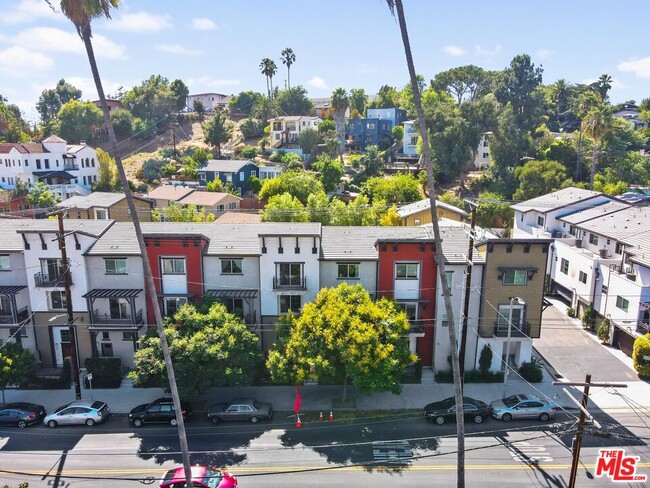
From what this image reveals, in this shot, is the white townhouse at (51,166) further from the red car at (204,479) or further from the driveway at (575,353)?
the driveway at (575,353)

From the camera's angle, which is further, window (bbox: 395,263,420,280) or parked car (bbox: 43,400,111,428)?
window (bbox: 395,263,420,280)

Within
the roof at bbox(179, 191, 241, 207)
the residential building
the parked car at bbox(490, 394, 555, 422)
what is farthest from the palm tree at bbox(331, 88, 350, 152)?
the parked car at bbox(490, 394, 555, 422)

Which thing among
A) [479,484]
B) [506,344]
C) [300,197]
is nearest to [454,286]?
[506,344]

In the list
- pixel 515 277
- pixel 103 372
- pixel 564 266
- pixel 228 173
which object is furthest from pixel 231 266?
pixel 228 173

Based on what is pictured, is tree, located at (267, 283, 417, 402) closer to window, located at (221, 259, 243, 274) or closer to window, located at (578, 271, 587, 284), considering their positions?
window, located at (221, 259, 243, 274)

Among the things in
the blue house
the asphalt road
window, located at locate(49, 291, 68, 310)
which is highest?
the blue house

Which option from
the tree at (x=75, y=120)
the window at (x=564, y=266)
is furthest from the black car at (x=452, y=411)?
the tree at (x=75, y=120)

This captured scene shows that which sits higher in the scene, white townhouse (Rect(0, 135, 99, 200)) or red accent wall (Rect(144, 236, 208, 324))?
white townhouse (Rect(0, 135, 99, 200))

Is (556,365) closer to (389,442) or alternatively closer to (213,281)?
(389,442)
